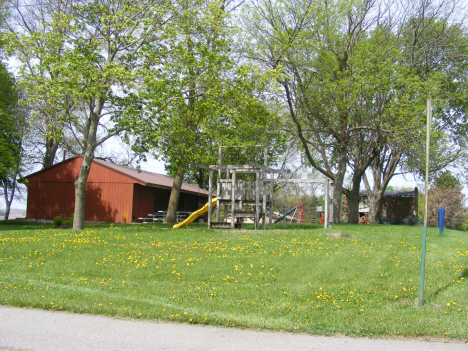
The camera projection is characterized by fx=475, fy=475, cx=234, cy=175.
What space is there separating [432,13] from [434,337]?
2672cm

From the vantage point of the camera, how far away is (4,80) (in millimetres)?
30984

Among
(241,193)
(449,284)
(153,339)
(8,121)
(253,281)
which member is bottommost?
(153,339)

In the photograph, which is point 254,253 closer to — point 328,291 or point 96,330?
point 328,291

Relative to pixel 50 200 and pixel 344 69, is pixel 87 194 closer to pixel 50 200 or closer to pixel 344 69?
→ pixel 50 200

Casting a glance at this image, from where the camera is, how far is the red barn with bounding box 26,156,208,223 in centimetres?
3222

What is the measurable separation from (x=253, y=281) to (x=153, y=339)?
3988mm

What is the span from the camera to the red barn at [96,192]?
32219mm

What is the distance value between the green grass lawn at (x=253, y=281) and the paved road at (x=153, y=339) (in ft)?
1.08

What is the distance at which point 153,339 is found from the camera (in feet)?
20.3

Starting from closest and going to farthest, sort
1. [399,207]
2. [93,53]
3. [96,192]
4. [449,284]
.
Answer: [449,284] < [93,53] < [96,192] < [399,207]

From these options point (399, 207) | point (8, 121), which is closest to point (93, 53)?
point (8, 121)

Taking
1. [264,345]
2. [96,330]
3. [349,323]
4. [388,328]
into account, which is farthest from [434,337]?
[96,330]

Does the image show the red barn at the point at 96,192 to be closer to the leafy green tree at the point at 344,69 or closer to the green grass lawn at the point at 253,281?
the leafy green tree at the point at 344,69

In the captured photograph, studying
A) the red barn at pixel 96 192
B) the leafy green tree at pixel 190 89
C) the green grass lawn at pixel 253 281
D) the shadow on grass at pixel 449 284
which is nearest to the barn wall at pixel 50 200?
the red barn at pixel 96 192
